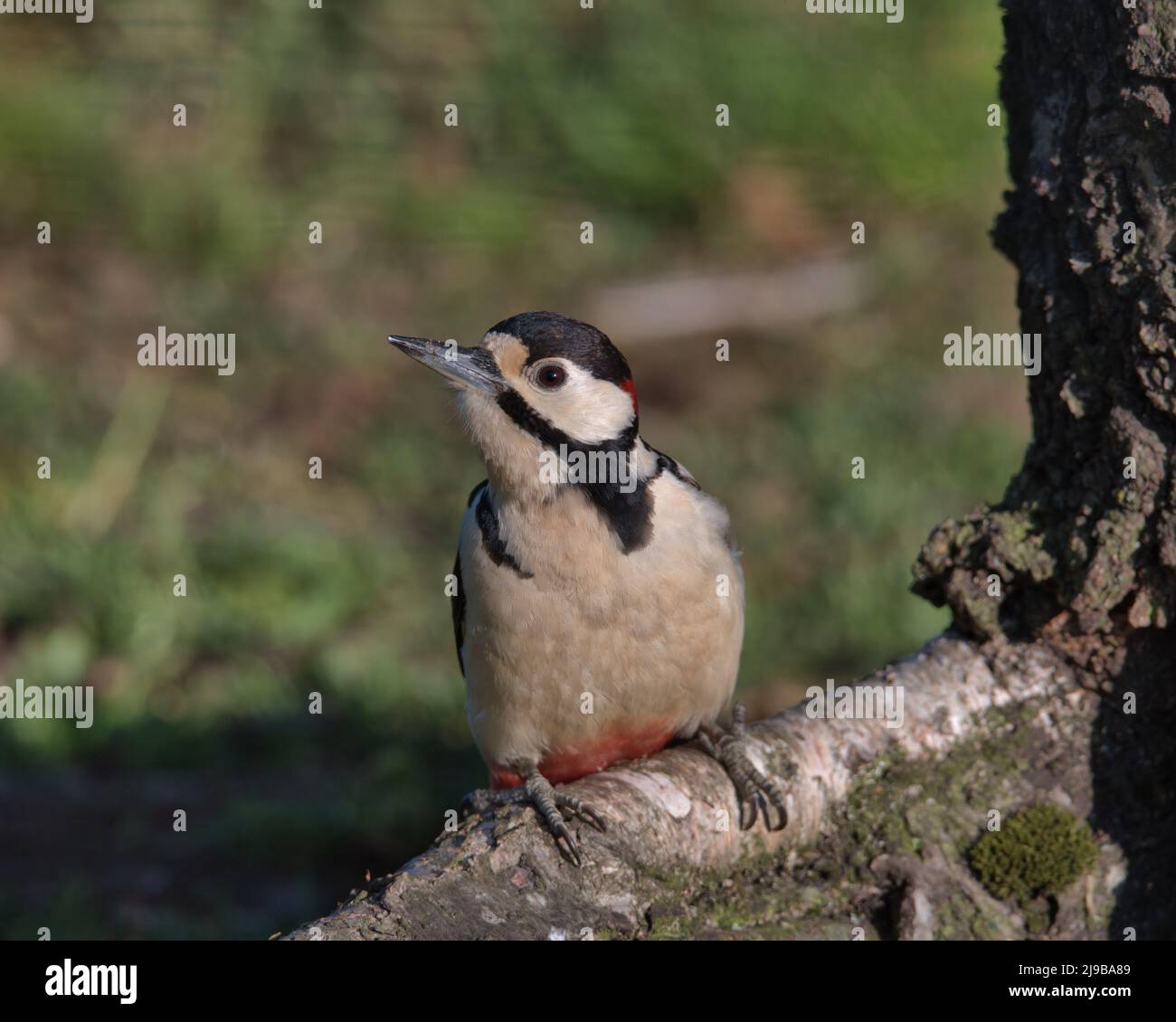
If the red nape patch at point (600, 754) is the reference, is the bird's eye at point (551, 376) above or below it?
above

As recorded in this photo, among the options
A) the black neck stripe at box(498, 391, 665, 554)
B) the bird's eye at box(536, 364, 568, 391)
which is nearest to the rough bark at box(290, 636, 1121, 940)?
the black neck stripe at box(498, 391, 665, 554)

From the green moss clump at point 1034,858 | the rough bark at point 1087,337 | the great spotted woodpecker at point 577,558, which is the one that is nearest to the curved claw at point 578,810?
the great spotted woodpecker at point 577,558

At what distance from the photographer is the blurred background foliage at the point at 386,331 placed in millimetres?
5801

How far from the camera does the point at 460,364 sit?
384cm

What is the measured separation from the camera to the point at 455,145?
9227 mm

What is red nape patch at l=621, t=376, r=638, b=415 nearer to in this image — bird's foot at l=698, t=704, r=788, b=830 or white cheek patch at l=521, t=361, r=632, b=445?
white cheek patch at l=521, t=361, r=632, b=445

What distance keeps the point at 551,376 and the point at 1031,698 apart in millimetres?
1413

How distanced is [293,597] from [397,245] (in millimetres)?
3132

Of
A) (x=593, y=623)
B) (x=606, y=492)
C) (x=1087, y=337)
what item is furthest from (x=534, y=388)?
(x=1087, y=337)

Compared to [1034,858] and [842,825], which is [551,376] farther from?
[1034,858]

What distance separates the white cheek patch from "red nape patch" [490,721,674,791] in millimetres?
775

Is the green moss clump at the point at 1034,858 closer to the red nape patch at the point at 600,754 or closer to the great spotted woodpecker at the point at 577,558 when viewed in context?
the great spotted woodpecker at the point at 577,558
